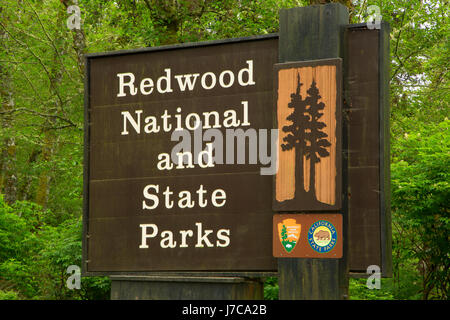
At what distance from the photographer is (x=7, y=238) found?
56.2 ft

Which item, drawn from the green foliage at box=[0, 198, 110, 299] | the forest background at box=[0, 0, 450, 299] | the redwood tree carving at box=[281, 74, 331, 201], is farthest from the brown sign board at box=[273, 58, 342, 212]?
the green foliage at box=[0, 198, 110, 299]

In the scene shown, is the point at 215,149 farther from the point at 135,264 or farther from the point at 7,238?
the point at 7,238

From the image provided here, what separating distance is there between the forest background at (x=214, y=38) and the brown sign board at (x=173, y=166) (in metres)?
6.40

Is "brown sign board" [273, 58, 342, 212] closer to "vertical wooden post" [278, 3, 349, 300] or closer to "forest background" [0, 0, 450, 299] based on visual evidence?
"vertical wooden post" [278, 3, 349, 300]

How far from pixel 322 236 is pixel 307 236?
0.13 metres

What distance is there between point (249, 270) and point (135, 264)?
1.07 meters

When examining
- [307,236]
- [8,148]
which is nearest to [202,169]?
[307,236]

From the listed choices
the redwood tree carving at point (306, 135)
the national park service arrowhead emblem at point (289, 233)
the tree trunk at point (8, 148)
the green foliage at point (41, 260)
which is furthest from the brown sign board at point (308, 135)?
the tree trunk at point (8, 148)

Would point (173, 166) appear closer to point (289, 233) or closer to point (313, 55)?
point (289, 233)

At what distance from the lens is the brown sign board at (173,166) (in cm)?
623

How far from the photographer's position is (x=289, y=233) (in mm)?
5926

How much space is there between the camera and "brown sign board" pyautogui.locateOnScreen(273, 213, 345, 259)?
5.75 meters

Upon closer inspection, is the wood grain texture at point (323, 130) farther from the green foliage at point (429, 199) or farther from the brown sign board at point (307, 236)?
the green foliage at point (429, 199)
